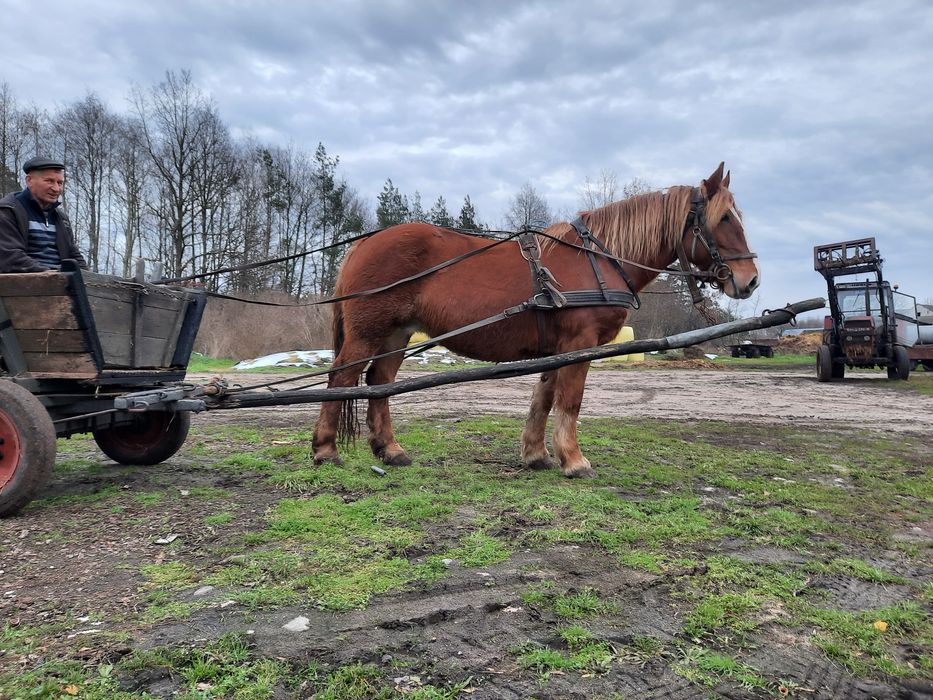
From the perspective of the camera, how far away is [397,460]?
4922 mm

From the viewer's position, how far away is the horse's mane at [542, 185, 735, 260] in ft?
15.7

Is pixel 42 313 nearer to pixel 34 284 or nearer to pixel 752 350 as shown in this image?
pixel 34 284

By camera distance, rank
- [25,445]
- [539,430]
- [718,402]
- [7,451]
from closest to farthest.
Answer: [25,445], [7,451], [539,430], [718,402]

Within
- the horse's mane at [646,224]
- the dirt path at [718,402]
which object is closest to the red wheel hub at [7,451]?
the horse's mane at [646,224]

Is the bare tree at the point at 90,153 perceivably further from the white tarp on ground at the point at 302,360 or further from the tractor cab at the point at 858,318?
the tractor cab at the point at 858,318

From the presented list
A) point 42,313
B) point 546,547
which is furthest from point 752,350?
point 42,313

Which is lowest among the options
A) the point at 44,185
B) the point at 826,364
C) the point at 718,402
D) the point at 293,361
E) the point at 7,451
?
the point at 718,402

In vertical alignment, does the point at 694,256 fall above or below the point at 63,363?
above

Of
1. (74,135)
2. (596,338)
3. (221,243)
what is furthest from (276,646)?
(74,135)

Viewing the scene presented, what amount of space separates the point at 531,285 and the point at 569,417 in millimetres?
1137

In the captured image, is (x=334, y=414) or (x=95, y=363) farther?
(x=334, y=414)

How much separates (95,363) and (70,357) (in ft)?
0.53

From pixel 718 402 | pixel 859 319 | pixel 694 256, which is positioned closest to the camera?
pixel 694 256

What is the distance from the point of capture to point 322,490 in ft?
13.3
